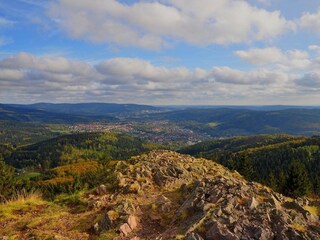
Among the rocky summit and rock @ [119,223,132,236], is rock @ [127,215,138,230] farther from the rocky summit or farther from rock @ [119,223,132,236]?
rock @ [119,223,132,236]

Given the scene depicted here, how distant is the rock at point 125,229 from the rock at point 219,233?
6718mm

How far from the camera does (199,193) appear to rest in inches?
1131

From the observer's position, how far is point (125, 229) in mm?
24219

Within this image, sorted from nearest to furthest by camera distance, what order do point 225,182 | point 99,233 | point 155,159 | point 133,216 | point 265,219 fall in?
point 265,219, point 99,233, point 133,216, point 225,182, point 155,159

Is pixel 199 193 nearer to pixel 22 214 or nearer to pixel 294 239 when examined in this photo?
pixel 294 239

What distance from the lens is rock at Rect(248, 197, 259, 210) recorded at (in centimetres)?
2427

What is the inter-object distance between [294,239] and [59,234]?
1767 centimetres

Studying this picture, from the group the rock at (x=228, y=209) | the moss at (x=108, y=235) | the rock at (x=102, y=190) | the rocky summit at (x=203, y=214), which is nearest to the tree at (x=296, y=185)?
the rocky summit at (x=203, y=214)

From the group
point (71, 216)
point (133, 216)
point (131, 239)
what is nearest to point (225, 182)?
point (133, 216)

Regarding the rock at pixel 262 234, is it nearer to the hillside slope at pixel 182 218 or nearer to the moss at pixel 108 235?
the hillside slope at pixel 182 218

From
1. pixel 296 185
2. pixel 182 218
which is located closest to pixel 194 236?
pixel 182 218

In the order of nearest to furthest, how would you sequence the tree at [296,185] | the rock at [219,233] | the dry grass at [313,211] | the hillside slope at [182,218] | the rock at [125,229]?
the rock at [219,233], the hillside slope at [182,218], the rock at [125,229], the dry grass at [313,211], the tree at [296,185]

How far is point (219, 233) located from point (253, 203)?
203 inches

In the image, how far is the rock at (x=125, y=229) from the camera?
78.4 feet
